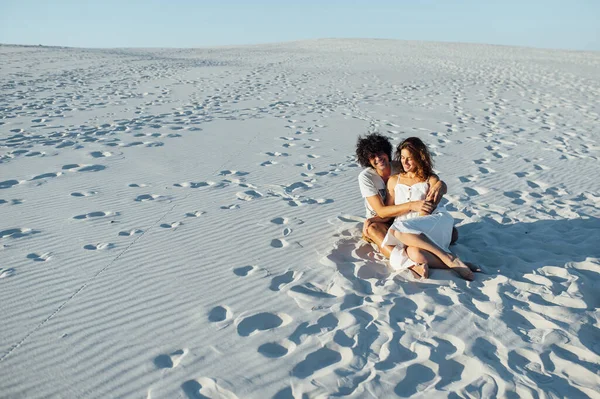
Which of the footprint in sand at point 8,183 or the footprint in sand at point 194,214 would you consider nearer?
the footprint in sand at point 194,214

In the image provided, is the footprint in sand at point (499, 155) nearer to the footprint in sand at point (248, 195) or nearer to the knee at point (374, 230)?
the footprint in sand at point (248, 195)

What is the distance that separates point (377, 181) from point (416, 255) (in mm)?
802

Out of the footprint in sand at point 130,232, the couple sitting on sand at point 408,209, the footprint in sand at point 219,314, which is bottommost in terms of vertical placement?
the footprint in sand at point 219,314

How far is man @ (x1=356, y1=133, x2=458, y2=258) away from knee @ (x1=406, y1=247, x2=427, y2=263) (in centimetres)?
29

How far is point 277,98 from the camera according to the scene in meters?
12.0

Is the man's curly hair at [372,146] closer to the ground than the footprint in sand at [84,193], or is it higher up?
higher up

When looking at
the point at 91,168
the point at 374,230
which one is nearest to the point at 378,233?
the point at 374,230

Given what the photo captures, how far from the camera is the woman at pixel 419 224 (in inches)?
139

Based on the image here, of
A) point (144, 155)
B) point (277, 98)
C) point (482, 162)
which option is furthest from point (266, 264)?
point (277, 98)

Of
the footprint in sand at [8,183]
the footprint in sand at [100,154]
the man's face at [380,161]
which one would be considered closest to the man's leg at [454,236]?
the man's face at [380,161]

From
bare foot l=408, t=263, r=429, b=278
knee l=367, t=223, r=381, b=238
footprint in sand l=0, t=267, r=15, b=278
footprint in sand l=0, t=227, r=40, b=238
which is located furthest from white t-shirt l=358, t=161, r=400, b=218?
footprint in sand l=0, t=227, r=40, b=238

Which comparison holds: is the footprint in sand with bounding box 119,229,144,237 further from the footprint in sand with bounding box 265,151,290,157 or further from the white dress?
the footprint in sand with bounding box 265,151,290,157

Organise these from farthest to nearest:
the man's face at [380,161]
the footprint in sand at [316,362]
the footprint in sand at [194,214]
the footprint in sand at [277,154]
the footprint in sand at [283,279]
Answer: the footprint in sand at [277,154], the footprint in sand at [194,214], the man's face at [380,161], the footprint in sand at [283,279], the footprint in sand at [316,362]

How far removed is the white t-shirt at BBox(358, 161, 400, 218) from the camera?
4.02m
